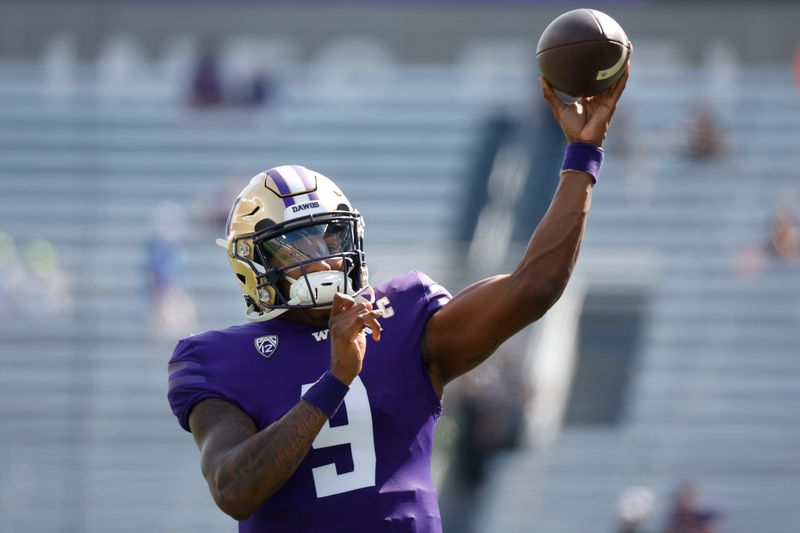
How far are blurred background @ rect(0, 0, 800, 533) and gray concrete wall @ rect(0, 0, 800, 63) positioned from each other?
3 centimetres

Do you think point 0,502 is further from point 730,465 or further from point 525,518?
point 730,465

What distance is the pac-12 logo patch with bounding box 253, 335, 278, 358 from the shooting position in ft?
8.55

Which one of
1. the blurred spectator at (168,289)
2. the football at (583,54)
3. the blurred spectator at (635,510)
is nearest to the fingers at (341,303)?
the football at (583,54)

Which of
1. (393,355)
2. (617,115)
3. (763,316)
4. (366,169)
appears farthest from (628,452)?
(393,355)

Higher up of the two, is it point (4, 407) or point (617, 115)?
point (617, 115)

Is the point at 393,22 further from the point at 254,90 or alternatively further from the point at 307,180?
the point at 307,180

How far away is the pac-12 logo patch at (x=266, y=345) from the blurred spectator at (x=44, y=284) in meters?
8.89

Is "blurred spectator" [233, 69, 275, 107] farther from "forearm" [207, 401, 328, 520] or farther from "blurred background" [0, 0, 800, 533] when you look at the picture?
"forearm" [207, 401, 328, 520]

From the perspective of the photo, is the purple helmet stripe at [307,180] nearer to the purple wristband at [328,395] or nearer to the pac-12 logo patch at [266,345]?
the pac-12 logo patch at [266,345]

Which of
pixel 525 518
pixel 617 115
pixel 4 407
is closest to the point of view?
pixel 525 518

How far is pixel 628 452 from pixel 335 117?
479 centimetres

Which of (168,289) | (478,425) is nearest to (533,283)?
(478,425)

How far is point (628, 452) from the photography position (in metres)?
9.96

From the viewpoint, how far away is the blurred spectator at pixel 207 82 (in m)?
12.4
